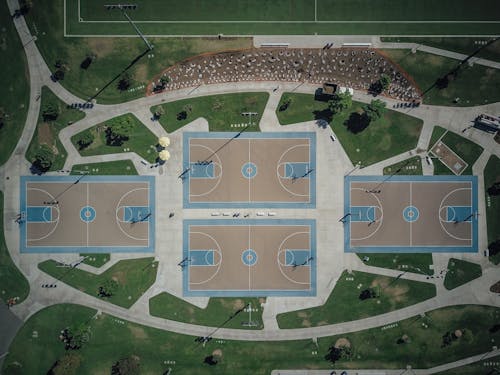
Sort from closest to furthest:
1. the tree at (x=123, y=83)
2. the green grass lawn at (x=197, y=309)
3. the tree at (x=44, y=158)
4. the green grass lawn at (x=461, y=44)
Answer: the tree at (x=44, y=158) < the tree at (x=123, y=83) < the green grass lawn at (x=461, y=44) < the green grass lawn at (x=197, y=309)

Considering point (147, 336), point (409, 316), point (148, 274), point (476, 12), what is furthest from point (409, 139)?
point (147, 336)

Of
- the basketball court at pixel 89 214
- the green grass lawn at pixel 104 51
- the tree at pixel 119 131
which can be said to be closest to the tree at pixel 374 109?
the green grass lawn at pixel 104 51

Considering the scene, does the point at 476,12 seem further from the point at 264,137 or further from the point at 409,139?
the point at 264,137

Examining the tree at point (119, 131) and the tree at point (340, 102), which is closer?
the tree at point (340, 102)

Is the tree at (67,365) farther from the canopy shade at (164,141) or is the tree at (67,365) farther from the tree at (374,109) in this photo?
the tree at (374,109)

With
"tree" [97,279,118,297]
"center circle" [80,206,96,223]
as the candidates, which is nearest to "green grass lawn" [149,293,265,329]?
"tree" [97,279,118,297]
